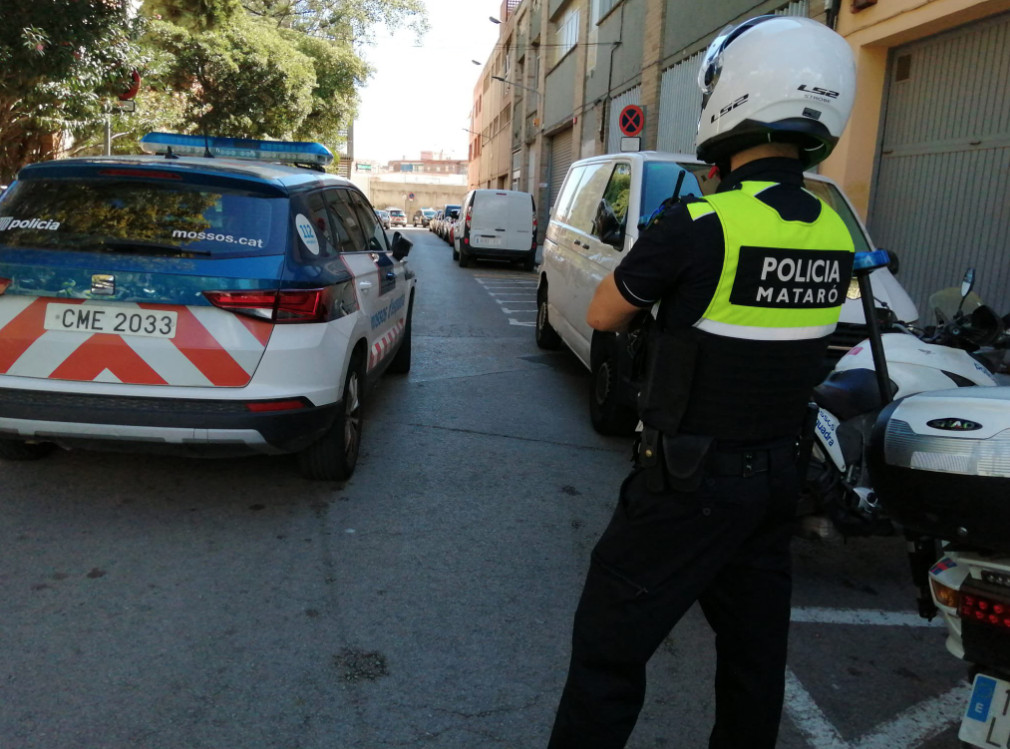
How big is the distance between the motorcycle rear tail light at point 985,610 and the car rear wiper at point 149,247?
3.24 m

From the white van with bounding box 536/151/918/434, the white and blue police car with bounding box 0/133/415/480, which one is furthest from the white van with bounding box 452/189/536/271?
the white and blue police car with bounding box 0/133/415/480

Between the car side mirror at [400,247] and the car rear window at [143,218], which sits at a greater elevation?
the car rear window at [143,218]

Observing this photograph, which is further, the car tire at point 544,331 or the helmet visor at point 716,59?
the car tire at point 544,331

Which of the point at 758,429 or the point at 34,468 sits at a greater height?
the point at 758,429

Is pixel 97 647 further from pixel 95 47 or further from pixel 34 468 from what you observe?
pixel 95 47

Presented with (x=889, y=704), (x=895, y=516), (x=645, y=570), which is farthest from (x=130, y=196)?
(x=889, y=704)

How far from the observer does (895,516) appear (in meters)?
2.31

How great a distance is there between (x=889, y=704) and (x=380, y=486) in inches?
110

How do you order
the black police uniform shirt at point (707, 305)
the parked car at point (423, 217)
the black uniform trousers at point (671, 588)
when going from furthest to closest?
the parked car at point (423, 217) → the black uniform trousers at point (671, 588) → the black police uniform shirt at point (707, 305)

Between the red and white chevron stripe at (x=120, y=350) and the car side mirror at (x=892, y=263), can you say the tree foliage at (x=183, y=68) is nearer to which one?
the red and white chevron stripe at (x=120, y=350)

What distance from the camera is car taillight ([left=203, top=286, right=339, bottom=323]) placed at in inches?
151

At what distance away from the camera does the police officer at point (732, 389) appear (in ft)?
6.29

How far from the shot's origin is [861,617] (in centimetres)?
354

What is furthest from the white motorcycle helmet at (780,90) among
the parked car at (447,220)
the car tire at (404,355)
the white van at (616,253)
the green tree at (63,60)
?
the parked car at (447,220)
